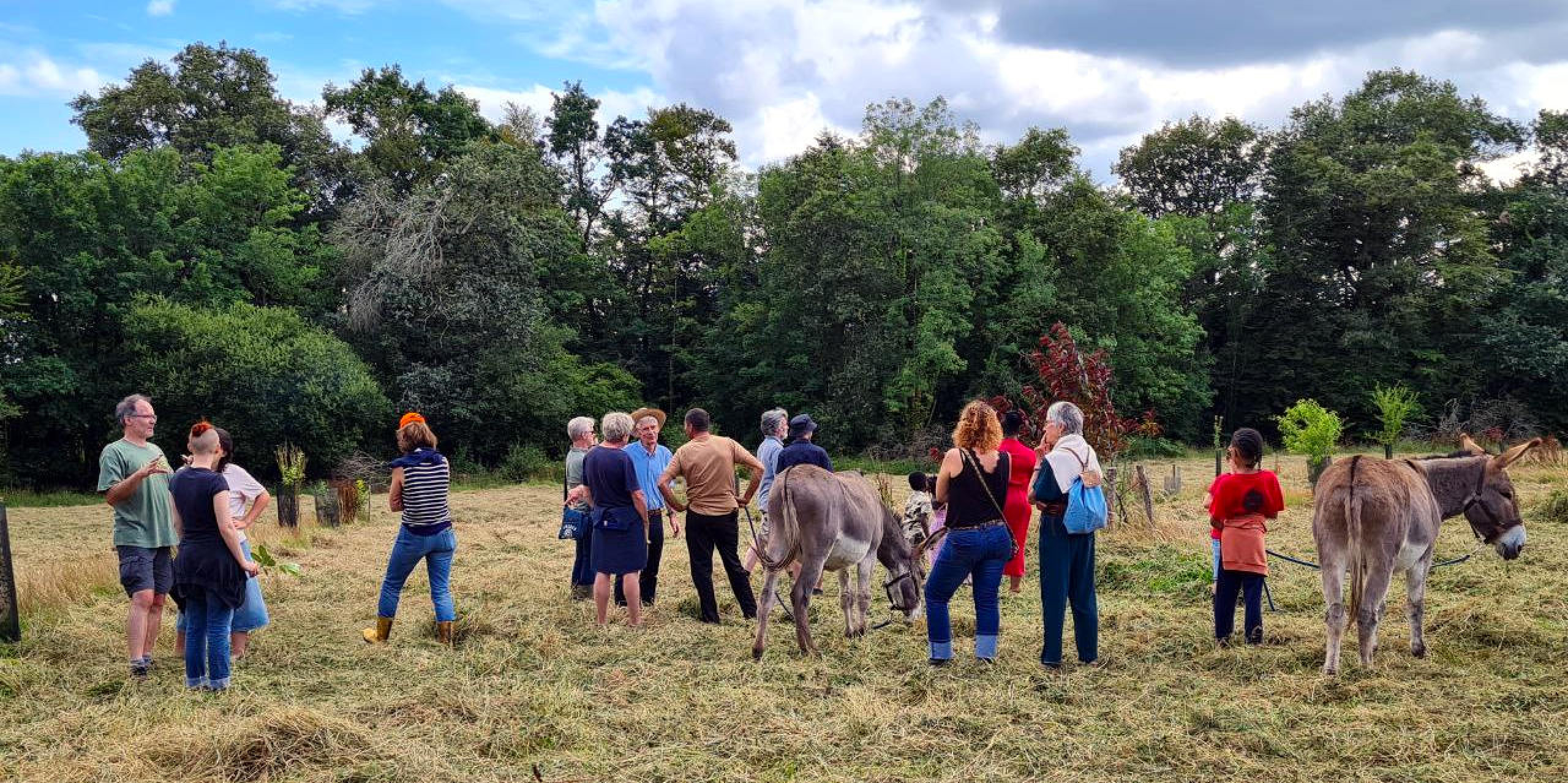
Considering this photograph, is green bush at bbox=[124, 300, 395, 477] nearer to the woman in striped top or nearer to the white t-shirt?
the white t-shirt

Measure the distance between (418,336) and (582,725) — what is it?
26238 mm

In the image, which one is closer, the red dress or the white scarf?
the white scarf

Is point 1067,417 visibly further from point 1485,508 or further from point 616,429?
point 1485,508

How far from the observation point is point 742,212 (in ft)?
121

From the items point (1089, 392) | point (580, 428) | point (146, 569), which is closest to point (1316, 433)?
point (1089, 392)

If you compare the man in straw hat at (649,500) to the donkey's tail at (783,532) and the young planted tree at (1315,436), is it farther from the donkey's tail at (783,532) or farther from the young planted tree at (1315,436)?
the young planted tree at (1315,436)

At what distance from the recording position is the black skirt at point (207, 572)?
603 cm

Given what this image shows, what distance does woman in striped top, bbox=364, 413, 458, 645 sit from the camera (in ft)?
24.0

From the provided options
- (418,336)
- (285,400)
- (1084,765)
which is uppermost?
(418,336)

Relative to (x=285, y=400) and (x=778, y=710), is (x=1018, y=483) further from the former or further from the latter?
(x=285, y=400)

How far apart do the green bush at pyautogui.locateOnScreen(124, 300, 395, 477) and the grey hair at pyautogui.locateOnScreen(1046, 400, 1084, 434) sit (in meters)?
23.1

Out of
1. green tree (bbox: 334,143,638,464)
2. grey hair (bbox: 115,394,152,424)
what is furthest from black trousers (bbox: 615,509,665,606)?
green tree (bbox: 334,143,638,464)

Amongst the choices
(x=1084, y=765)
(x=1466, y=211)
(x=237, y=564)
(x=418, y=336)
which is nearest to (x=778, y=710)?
(x=1084, y=765)

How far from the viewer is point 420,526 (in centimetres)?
730
